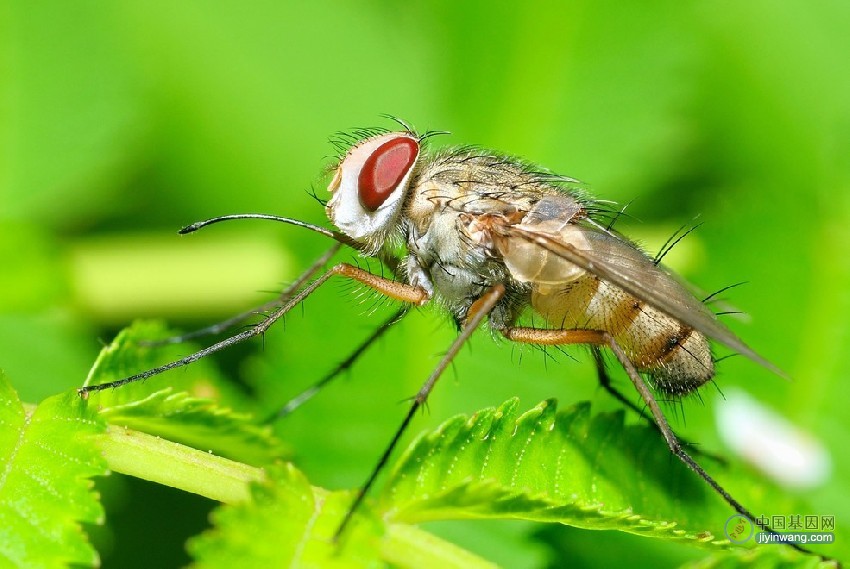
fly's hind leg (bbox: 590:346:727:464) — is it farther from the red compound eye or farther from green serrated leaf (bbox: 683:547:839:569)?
green serrated leaf (bbox: 683:547:839:569)

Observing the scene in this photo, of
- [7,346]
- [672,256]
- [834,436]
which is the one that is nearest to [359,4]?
[672,256]

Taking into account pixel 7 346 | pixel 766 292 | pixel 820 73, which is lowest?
pixel 7 346

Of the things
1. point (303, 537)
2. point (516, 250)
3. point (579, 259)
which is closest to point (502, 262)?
point (516, 250)

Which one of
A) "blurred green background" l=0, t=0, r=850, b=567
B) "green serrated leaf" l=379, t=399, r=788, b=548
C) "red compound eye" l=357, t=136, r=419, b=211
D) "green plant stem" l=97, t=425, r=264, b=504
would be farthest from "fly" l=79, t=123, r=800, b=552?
"green plant stem" l=97, t=425, r=264, b=504

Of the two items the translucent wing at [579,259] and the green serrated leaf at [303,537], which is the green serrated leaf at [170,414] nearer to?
the green serrated leaf at [303,537]

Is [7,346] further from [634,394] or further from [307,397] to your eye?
[634,394]

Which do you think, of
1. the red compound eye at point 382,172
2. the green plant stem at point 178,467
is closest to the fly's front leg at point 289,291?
the red compound eye at point 382,172
